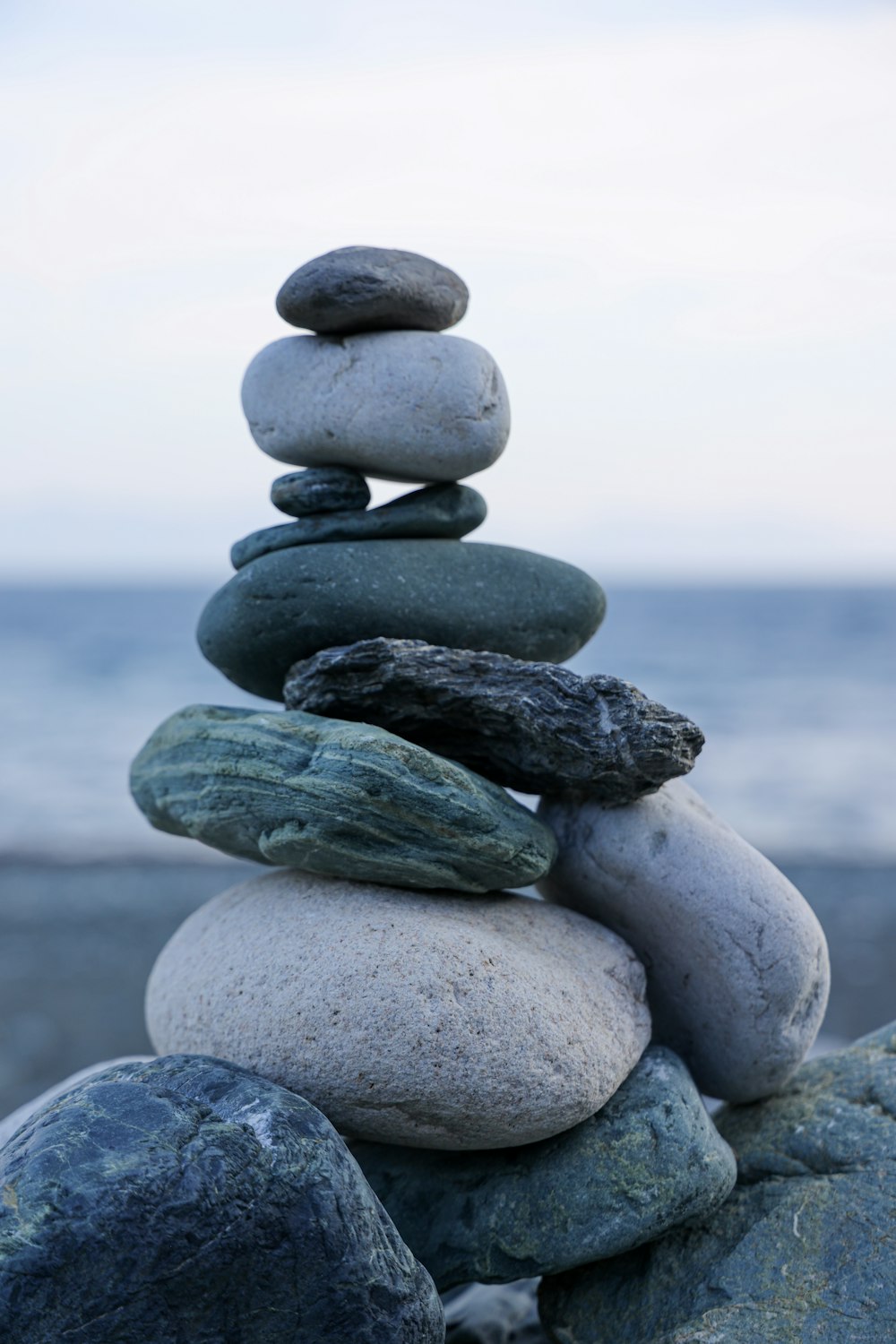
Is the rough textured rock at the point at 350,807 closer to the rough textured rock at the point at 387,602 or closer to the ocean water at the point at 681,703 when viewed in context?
the rough textured rock at the point at 387,602

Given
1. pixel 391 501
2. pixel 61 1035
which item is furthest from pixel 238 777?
pixel 61 1035

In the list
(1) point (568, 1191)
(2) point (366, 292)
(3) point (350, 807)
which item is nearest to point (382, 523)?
(2) point (366, 292)

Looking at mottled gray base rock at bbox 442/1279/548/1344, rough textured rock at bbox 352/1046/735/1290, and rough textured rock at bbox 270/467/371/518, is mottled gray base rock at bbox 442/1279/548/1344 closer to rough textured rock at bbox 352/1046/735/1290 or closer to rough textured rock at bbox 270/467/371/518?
rough textured rock at bbox 352/1046/735/1290

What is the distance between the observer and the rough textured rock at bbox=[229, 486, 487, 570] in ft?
12.5

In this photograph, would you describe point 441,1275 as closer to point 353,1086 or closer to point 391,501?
point 353,1086

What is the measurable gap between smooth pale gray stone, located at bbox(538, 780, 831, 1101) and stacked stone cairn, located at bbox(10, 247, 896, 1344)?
0.03 ft

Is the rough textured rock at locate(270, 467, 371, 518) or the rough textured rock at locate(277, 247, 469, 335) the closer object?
the rough textured rock at locate(277, 247, 469, 335)

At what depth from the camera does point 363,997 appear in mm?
2949

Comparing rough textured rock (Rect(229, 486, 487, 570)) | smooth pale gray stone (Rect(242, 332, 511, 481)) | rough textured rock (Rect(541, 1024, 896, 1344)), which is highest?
smooth pale gray stone (Rect(242, 332, 511, 481))

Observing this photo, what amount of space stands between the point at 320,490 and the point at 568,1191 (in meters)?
2.34

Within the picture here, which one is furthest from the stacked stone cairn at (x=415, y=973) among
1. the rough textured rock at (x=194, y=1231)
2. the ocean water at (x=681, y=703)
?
the ocean water at (x=681, y=703)

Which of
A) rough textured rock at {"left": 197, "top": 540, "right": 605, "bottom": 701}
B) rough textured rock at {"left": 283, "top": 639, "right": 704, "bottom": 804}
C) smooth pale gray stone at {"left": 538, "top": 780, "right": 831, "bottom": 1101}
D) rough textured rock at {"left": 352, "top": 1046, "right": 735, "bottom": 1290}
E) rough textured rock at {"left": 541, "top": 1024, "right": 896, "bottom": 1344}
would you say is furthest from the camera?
rough textured rock at {"left": 197, "top": 540, "right": 605, "bottom": 701}

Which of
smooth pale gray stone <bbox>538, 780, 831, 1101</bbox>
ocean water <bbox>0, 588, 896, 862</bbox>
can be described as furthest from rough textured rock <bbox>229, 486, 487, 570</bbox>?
ocean water <bbox>0, 588, 896, 862</bbox>

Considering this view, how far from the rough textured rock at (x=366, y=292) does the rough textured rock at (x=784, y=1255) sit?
9.65 feet
